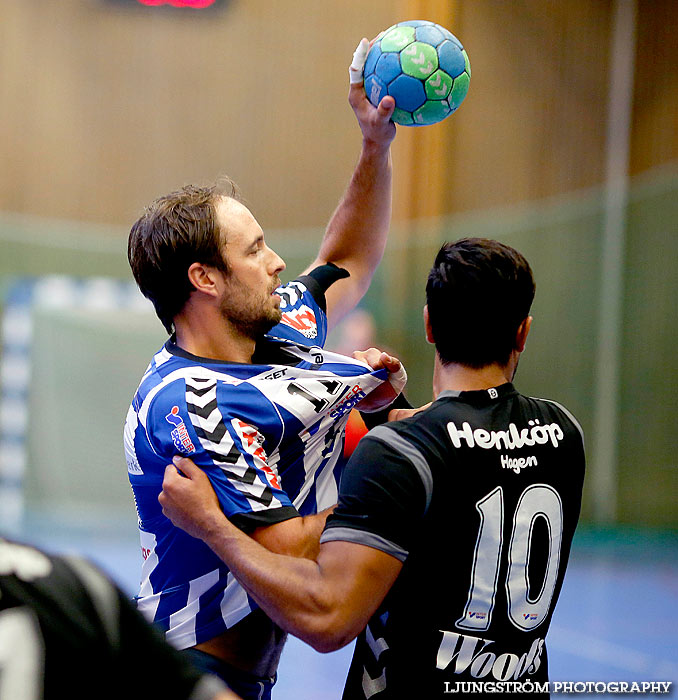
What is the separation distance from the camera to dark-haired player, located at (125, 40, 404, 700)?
82.9 inches

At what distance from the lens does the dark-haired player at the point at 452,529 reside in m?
1.74

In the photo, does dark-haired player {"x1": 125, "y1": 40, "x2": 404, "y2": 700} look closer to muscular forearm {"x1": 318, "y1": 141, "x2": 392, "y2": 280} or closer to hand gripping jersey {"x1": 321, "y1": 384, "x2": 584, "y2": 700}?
muscular forearm {"x1": 318, "y1": 141, "x2": 392, "y2": 280}

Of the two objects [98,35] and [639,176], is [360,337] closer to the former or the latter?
[639,176]

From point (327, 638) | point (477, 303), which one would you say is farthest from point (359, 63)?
point (327, 638)

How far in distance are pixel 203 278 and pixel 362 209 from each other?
760 mm

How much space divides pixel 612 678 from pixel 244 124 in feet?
29.6

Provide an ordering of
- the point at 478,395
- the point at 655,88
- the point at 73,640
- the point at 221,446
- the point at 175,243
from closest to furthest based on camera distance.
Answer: the point at 73,640 < the point at 478,395 < the point at 221,446 < the point at 175,243 < the point at 655,88

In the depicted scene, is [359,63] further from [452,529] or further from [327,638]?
[327,638]

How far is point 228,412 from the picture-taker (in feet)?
7.09

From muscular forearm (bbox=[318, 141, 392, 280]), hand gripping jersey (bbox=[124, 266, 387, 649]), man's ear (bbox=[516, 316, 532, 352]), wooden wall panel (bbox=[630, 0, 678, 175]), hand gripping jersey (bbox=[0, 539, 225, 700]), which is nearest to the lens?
hand gripping jersey (bbox=[0, 539, 225, 700])

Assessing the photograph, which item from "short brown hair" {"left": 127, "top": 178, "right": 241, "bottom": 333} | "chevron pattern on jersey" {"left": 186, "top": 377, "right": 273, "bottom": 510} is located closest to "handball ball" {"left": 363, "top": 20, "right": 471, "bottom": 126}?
"short brown hair" {"left": 127, "top": 178, "right": 241, "bottom": 333}

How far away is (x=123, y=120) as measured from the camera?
38.4ft

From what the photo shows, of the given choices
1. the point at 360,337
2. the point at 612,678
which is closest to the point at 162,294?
the point at 612,678

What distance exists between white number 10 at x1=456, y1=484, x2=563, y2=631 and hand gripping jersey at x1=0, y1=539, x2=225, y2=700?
1.01 meters
